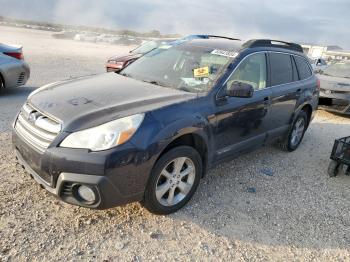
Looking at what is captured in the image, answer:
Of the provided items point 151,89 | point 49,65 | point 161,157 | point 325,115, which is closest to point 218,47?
point 151,89

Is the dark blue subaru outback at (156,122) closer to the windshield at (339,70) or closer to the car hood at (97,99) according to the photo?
the car hood at (97,99)

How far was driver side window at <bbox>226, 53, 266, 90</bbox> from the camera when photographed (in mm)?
4086

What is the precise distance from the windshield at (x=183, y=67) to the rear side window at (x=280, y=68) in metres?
0.89

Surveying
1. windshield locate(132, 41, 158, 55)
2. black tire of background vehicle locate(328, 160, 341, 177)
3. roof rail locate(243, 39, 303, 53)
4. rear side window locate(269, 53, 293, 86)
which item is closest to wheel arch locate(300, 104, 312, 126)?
rear side window locate(269, 53, 293, 86)

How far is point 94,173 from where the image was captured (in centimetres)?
287

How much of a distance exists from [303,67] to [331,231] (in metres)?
2.94


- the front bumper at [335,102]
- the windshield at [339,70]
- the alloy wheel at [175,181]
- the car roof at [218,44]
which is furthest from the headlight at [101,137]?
the windshield at [339,70]

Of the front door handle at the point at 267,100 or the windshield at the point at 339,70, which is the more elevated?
the windshield at the point at 339,70

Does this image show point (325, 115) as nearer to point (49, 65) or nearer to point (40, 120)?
point (40, 120)

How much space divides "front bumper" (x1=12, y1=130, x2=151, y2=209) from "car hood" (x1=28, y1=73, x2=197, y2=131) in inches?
10.8

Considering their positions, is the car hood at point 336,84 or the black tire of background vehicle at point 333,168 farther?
the car hood at point 336,84

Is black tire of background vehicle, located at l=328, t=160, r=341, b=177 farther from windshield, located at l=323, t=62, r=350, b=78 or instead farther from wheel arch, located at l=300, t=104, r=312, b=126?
windshield, located at l=323, t=62, r=350, b=78

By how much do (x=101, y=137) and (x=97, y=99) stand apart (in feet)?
2.08

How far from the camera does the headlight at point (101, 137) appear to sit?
290 centimetres
